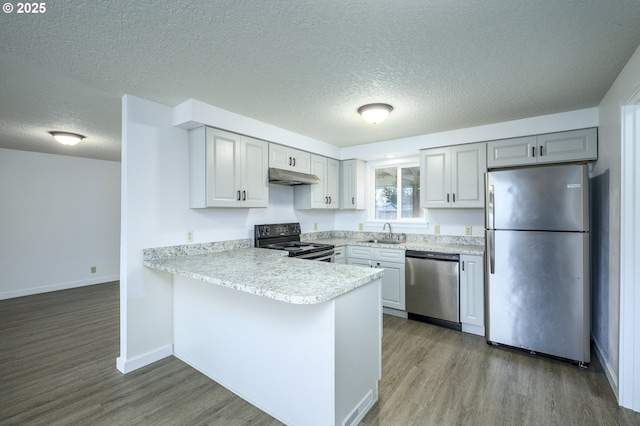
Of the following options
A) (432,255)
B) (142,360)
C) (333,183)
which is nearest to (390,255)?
(432,255)

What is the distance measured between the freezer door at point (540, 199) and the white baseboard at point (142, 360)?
3277 millimetres

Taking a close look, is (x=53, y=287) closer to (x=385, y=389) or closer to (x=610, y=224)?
(x=385, y=389)

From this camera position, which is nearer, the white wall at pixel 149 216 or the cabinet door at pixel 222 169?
the white wall at pixel 149 216

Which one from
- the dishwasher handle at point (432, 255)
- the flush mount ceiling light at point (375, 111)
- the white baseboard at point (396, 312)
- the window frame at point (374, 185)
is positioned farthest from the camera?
the window frame at point (374, 185)

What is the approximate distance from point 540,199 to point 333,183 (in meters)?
2.54

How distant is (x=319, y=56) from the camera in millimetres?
1935

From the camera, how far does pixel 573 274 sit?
254 centimetres

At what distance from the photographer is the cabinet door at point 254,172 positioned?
3148 mm

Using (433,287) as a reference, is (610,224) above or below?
above

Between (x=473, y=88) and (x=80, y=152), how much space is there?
226 inches

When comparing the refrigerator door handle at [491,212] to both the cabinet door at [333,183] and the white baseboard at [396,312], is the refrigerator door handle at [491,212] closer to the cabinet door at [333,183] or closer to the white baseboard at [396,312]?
the white baseboard at [396,312]

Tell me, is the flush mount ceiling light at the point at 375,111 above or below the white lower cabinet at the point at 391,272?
above

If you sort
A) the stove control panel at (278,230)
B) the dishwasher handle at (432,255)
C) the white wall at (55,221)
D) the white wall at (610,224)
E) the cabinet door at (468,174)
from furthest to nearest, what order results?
the white wall at (55,221)
the stove control panel at (278,230)
the cabinet door at (468,174)
the dishwasher handle at (432,255)
the white wall at (610,224)

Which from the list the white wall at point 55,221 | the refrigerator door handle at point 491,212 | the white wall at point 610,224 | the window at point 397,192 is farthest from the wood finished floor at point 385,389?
the white wall at point 55,221
